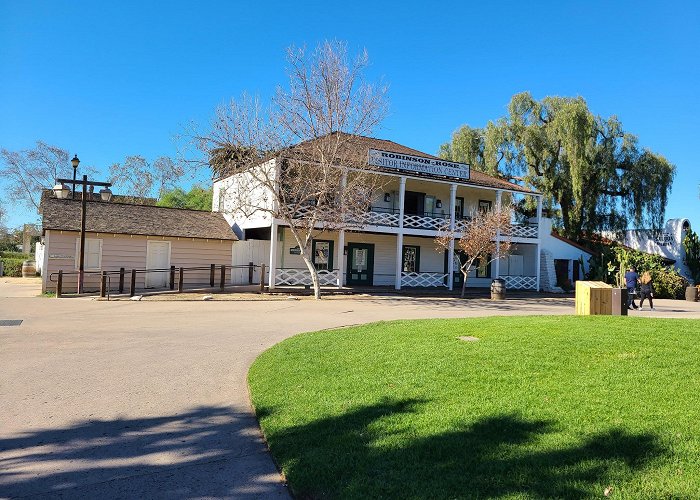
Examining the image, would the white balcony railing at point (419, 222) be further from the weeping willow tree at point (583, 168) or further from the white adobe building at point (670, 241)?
the white adobe building at point (670, 241)

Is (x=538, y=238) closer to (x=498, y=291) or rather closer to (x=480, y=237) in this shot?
(x=498, y=291)

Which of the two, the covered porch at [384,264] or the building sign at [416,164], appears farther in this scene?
the building sign at [416,164]

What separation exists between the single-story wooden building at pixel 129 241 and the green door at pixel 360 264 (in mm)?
6322

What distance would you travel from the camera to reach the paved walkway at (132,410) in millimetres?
4035

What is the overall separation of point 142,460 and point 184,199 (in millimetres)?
47945

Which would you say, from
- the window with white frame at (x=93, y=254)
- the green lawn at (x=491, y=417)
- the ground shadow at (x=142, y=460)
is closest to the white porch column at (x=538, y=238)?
the green lawn at (x=491, y=417)

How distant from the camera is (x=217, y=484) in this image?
3.97m

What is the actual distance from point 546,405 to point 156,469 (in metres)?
3.51

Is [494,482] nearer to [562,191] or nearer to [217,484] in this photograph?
[217,484]

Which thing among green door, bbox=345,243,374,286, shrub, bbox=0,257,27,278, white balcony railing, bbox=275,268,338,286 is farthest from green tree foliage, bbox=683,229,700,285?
shrub, bbox=0,257,27,278

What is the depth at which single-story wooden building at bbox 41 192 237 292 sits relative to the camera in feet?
67.8

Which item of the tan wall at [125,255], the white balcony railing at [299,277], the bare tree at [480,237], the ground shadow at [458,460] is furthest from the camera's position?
the white balcony railing at [299,277]

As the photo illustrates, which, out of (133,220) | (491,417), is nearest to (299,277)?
(133,220)

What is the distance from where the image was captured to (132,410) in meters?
5.78
